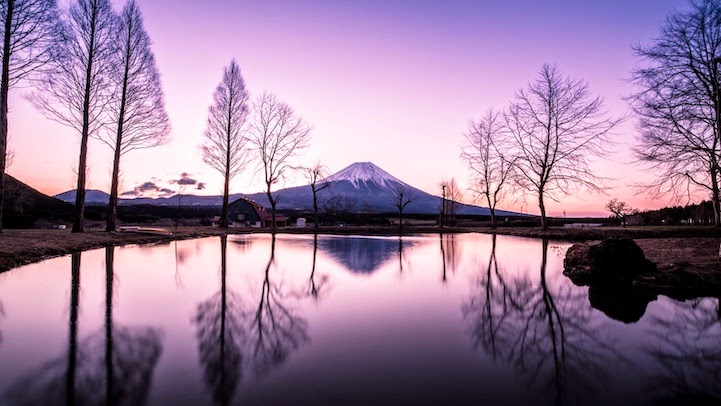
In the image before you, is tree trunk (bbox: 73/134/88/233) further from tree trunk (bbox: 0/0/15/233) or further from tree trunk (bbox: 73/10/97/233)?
tree trunk (bbox: 0/0/15/233)

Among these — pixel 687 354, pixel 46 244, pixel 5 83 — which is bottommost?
pixel 687 354

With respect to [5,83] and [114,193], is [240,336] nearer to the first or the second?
[5,83]

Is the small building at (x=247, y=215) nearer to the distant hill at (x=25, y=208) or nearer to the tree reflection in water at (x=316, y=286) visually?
the distant hill at (x=25, y=208)

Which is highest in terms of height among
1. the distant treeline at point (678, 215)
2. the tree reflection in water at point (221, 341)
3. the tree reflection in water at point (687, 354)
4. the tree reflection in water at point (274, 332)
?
the distant treeline at point (678, 215)

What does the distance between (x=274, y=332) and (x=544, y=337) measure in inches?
146

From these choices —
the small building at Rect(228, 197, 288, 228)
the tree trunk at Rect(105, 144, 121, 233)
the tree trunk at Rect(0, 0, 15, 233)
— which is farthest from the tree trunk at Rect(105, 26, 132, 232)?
the small building at Rect(228, 197, 288, 228)

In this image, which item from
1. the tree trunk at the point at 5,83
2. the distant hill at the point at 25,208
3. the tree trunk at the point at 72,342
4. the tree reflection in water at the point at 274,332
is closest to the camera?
the tree trunk at the point at 72,342

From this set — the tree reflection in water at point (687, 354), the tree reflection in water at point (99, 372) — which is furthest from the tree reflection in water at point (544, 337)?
the tree reflection in water at point (99, 372)

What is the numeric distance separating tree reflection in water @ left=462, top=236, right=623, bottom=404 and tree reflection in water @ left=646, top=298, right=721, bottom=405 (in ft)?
1.72

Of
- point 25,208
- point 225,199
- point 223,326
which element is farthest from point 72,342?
point 25,208

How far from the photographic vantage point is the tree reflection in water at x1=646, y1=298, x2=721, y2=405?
3.75 metres

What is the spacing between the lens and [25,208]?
5403cm

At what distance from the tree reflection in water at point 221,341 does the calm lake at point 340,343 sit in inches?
1.1

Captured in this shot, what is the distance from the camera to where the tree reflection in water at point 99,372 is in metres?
3.38
